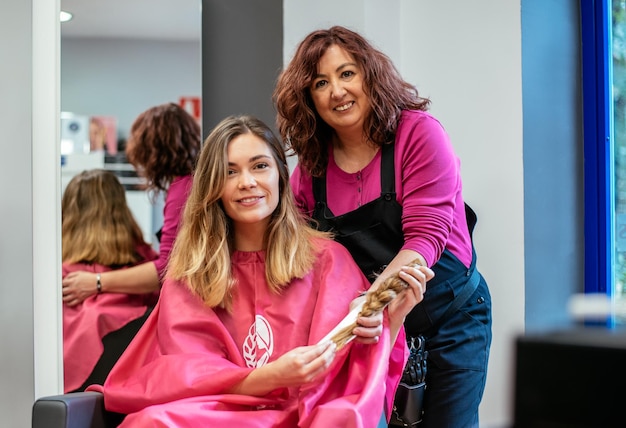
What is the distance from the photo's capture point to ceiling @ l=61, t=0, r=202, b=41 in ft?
8.59

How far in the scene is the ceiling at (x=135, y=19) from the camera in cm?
262

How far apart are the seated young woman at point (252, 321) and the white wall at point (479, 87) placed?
2.36ft

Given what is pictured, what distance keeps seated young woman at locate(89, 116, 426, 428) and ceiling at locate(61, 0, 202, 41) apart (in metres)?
0.82

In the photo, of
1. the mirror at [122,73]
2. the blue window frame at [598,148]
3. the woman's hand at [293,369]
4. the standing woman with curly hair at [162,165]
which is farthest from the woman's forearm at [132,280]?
the blue window frame at [598,148]

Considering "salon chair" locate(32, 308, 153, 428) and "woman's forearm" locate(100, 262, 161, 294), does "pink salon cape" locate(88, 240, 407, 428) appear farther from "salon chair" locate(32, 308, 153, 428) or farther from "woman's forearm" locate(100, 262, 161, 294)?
"woman's forearm" locate(100, 262, 161, 294)

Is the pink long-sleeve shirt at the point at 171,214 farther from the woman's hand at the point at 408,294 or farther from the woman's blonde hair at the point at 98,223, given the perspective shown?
the woman's hand at the point at 408,294

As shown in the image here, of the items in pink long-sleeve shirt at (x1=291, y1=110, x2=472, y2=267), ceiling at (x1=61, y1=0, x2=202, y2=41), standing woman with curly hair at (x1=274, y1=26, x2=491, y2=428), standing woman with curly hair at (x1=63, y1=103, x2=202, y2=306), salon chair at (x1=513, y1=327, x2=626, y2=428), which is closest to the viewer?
salon chair at (x1=513, y1=327, x2=626, y2=428)

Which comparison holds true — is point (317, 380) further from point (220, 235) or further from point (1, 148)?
point (1, 148)

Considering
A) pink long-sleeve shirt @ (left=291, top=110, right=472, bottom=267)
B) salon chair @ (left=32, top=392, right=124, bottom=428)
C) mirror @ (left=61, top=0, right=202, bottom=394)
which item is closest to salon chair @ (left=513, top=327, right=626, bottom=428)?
pink long-sleeve shirt @ (left=291, top=110, right=472, bottom=267)

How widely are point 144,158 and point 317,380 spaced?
1.32m

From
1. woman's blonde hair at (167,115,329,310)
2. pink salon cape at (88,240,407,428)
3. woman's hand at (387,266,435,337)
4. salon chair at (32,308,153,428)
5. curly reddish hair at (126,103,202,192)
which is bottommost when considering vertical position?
salon chair at (32,308,153,428)

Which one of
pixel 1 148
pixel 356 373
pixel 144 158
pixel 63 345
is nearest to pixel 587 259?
pixel 356 373

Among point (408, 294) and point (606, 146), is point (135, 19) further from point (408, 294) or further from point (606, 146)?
point (606, 146)

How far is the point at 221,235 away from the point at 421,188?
1.85ft
